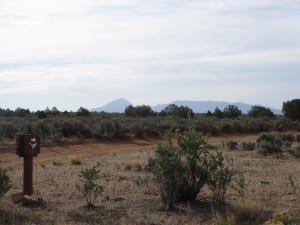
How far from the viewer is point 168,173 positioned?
11.3m

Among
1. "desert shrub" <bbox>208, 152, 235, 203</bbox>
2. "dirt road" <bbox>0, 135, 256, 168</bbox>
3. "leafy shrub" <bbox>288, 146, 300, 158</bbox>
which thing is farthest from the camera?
"dirt road" <bbox>0, 135, 256, 168</bbox>

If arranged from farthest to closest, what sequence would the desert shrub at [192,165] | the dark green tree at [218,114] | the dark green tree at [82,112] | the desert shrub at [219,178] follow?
the dark green tree at [218,114] < the dark green tree at [82,112] < the desert shrub at [192,165] < the desert shrub at [219,178]

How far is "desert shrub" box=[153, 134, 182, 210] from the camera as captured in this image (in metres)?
11.3

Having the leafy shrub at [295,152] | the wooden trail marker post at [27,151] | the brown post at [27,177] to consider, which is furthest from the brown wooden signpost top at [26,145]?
the leafy shrub at [295,152]

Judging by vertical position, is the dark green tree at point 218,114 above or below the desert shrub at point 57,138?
above

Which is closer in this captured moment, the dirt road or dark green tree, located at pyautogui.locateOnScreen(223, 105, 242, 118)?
the dirt road

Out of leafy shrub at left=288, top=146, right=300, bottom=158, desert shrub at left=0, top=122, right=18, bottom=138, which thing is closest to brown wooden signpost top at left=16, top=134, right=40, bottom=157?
leafy shrub at left=288, top=146, right=300, bottom=158

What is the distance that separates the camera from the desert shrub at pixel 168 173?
11.3m

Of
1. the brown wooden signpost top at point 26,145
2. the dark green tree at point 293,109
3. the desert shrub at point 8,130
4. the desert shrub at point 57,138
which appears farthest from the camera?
the dark green tree at point 293,109

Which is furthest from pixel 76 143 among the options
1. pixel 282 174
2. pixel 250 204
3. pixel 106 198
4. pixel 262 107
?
pixel 262 107

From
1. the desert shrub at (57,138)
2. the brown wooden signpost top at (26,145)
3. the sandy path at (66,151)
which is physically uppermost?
the brown wooden signpost top at (26,145)

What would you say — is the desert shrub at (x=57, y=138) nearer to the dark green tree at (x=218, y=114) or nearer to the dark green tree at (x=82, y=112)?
the dark green tree at (x=82, y=112)

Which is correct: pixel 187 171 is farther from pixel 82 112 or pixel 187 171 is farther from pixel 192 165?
pixel 82 112

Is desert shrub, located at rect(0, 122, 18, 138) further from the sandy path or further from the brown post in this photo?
the brown post
